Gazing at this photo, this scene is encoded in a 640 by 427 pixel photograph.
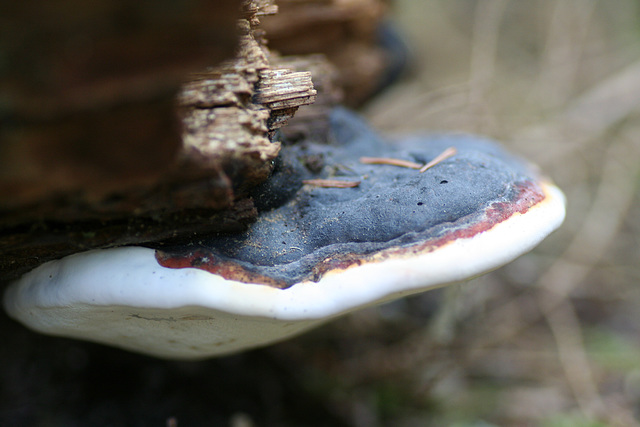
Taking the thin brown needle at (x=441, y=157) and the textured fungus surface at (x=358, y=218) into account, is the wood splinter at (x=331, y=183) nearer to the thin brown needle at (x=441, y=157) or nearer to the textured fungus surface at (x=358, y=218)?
the textured fungus surface at (x=358, y=218)

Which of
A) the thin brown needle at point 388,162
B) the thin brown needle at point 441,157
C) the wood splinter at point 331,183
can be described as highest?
the thin brown needle at point 441,157

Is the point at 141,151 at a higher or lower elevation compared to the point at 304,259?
higher

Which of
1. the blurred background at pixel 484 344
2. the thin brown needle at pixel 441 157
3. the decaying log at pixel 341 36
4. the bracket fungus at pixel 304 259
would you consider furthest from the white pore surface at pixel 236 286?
the decaying log at pixel 341 36

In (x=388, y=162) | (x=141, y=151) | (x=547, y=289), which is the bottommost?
(x=547, y=289)

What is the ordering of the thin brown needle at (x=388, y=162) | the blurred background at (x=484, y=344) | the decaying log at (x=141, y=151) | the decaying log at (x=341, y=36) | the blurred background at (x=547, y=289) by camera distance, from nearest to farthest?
1. the decaying log at (x=141, y=151)
2. the thin brown needle at (x=388, y=162)
3. the blurred background at (x=484, y=344)
4. the blurred background at (x=547, y=289)
5. the decaying log at (x=341, y=36)

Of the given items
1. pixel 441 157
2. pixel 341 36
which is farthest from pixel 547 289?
pixel 341 36

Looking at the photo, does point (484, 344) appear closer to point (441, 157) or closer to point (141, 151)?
point (441, 157)
